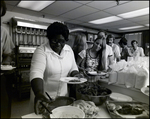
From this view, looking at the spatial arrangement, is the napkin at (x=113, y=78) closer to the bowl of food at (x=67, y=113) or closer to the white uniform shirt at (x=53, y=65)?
the white uniform shirt at (x=53, y=65)

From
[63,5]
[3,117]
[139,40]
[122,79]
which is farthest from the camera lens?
[63,5]

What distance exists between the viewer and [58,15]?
155 inches

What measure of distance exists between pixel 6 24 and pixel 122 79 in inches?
150

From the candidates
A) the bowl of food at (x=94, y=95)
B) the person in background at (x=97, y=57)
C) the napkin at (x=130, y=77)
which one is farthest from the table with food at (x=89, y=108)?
the person in background at (x=97, y=57)

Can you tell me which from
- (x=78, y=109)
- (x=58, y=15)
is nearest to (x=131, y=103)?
(x=78, y=109)

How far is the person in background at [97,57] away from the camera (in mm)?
1718

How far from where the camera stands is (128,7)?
3.24m

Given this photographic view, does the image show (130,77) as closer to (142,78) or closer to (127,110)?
(142,78)

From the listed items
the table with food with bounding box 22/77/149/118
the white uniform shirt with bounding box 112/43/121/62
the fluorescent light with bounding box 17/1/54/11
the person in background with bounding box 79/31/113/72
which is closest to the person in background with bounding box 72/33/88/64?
the person in background with bounding box 79/31/113/72

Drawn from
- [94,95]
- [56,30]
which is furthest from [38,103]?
[56,30]

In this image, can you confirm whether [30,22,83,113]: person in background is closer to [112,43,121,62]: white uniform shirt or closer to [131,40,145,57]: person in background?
[112,43,121,62]: white uniform shirt

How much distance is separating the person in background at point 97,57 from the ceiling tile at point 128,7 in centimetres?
189

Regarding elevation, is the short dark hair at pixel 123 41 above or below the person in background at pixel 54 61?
above

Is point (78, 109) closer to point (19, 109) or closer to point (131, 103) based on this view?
point (131, 103)
